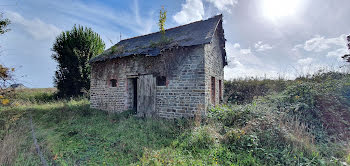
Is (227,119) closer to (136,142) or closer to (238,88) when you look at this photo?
(136,142)

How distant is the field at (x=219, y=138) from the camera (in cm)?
356

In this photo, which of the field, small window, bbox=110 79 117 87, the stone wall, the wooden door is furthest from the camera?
small window, bbox=110 79 117 87

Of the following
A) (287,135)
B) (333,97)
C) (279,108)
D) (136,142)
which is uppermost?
(333,97)

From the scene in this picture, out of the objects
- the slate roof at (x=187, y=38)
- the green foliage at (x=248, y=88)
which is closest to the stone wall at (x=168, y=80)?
the slate roof at (x=187, y=38)

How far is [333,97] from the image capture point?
18.0 ft

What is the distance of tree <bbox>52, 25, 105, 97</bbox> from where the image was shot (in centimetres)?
1298

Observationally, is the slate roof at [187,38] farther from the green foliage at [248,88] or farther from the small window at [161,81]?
the green foliage at [248,88]

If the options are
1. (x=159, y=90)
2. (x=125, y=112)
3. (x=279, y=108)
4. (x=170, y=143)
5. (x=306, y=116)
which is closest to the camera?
(x=170, y=143)

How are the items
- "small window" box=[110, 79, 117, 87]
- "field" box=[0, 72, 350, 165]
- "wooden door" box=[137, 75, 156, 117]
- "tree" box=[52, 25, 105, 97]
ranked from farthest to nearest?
"tree" box=[52, 25, 105, 97], "small window" box=[110, 79, 117, 87], "wooden door" box=[137, 75, 156, 117], "field" box=[0, 72, 350, 165]

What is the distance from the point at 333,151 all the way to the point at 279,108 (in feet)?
7.56

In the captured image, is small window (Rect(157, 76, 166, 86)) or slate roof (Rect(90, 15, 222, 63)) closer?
slate roof (Rect(90, 15, 222, 63))

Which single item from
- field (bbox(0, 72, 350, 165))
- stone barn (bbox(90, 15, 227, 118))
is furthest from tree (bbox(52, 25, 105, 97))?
field (bbox(0, 72, 350, 165))

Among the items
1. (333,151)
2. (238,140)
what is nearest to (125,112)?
(238,140)

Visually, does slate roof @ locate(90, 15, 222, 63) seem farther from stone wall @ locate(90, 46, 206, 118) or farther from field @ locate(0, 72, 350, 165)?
field @ locate(0, 72, 350, 165)
